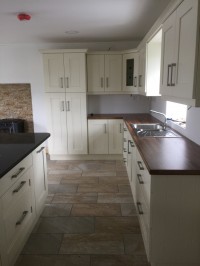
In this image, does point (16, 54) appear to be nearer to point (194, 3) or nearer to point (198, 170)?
point (194, 3)

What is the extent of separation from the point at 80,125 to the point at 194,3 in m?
3.15

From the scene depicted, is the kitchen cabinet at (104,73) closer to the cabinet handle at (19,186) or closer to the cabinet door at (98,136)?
the cabinet door at (98,136)

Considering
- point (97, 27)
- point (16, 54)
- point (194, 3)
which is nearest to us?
point (194, 3)

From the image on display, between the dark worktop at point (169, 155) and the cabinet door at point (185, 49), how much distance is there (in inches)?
19.9

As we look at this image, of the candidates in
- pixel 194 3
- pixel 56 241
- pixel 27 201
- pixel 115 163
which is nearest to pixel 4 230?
pixel 27 201

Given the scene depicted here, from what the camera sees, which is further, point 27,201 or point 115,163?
point 115,163

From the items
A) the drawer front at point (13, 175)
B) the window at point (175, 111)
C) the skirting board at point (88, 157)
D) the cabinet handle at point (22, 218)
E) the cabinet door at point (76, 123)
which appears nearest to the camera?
the drawer front at point (13, 175)

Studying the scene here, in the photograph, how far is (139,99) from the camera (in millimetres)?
4703

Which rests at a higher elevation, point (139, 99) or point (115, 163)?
point (139, 99)

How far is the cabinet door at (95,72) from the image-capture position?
4.18 meters

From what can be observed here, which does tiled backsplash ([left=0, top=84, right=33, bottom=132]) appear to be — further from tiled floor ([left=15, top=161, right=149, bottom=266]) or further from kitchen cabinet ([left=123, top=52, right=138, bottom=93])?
kitchen cabinet ([left=123, top=52, right=138, bottom=93])

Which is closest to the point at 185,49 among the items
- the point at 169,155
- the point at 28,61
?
the point at 169,155

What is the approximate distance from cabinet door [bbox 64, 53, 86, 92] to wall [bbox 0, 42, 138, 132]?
0.57m

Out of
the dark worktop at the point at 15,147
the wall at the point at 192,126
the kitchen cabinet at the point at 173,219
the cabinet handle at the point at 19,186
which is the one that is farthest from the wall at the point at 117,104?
the kitchen cabinet at the point at 173,219
